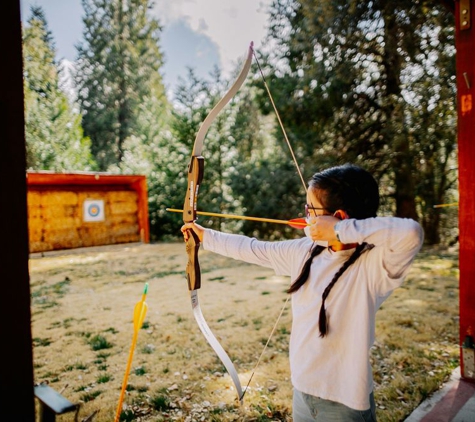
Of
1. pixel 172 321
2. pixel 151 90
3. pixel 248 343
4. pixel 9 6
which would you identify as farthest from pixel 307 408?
pixel 151 90

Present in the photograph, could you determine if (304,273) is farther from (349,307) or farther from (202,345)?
(202,345)

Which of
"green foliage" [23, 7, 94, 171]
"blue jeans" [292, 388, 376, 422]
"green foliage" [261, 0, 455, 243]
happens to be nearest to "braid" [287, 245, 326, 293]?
"blue jeans" [292, 388, 376, 422]

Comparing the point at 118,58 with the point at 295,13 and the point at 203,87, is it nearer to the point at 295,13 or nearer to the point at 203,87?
the point at 203,87

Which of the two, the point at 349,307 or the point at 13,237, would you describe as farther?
the point at 349,307

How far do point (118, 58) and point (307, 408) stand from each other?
19.4 meters

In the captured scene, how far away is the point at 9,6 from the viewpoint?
0.67 meters

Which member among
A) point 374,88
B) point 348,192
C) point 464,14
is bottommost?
point 348,192

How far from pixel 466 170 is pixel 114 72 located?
18600 mm

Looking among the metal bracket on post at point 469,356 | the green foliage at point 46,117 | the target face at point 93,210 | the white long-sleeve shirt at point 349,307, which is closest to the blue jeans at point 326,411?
the white long-sleeve shirt at point 349,307

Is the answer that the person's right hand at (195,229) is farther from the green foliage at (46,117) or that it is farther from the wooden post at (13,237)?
the green foliage at (46,117)

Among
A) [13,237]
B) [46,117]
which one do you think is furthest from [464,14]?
[46,117]

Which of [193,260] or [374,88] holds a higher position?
[374,88]

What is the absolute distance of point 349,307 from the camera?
37.9 inches

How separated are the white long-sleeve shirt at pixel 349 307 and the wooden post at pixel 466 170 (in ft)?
3.98
